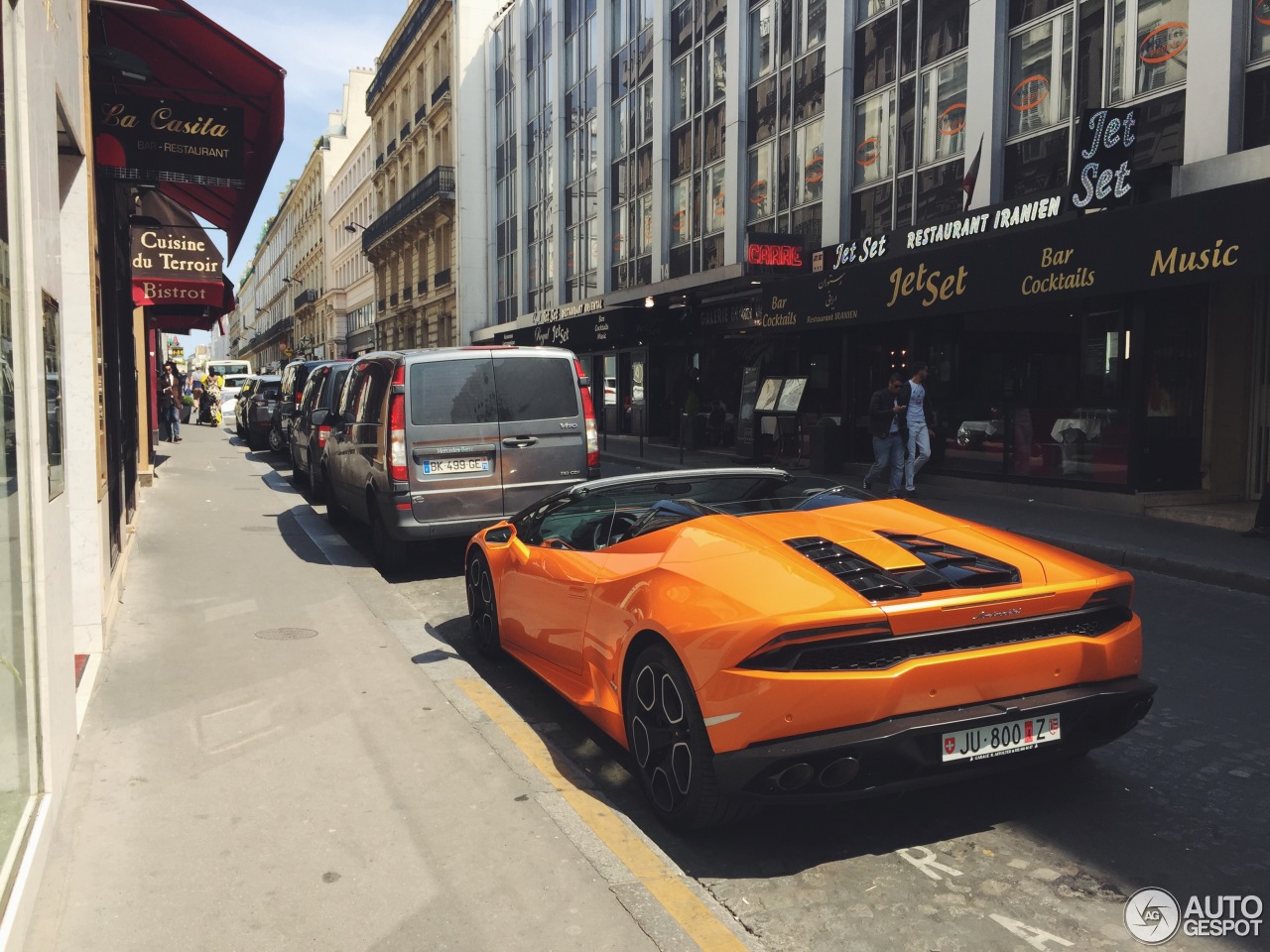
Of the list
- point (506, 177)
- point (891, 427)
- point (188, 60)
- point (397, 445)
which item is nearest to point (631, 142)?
point (506, 177)

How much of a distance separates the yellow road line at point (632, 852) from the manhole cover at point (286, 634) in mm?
2034

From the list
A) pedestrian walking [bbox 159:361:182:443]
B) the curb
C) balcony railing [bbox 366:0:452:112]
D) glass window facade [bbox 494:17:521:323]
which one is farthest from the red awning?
balcony railing [bbox 366:0:452:112]

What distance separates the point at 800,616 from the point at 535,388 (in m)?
6.25

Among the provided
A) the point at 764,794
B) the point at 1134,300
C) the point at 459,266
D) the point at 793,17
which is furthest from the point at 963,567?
the point at 459,266

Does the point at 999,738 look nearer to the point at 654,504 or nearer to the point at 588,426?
the point at 654,504

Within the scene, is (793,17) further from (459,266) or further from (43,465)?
(459,266)

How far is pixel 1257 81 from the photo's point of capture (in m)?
11.7

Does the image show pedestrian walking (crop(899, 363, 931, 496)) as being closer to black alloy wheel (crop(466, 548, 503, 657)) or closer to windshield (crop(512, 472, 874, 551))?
black alloy wheel (crop(466, 548, 503, 657))

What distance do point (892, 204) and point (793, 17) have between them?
5611mm

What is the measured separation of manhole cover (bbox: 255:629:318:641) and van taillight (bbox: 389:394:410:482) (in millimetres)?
2188

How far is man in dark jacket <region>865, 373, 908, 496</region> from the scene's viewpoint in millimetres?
14172

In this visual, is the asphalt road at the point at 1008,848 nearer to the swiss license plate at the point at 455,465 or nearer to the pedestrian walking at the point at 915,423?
the swiss license plate at the point at 455,465

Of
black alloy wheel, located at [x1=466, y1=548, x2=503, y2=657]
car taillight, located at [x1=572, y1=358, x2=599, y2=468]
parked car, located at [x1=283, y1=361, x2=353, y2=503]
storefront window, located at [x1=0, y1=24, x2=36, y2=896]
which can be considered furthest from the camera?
parked car, located at [x1=283, y1=361, x2=353, y2=503]

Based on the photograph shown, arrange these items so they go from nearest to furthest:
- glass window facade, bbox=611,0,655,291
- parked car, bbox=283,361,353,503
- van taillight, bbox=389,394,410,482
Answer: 1. van taillight, bbox=389,394,410,482
2. parked car, bbox=283,361,353,503
3. glass window facade, bbox=611,0,655,291
